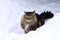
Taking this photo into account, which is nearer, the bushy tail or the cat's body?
the cat's body

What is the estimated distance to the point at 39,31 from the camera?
2.66 metres

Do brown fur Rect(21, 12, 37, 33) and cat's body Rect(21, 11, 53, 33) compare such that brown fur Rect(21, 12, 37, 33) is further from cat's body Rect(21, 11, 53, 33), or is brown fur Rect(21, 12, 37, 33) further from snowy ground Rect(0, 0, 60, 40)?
snowy ground Rect(0, 0, 60, 40)

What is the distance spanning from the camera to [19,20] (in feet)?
11.3

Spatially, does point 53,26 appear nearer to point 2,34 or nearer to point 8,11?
point 2,34

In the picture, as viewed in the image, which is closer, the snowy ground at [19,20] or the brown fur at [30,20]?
the snowy ground at [19,20]

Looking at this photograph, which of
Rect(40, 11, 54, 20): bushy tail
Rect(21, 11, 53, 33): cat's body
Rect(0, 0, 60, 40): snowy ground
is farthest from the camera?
Rect(40, 11, 54, 20): bushy tail

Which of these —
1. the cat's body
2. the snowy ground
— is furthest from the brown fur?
the snowy ground

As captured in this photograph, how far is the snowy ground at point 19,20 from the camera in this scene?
2.55m

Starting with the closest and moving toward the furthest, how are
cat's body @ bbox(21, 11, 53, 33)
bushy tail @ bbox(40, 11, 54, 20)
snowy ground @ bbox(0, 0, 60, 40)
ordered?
snowy ground @ bbox(0, 0, 60, 40), cat's body @ bbox(21, 11, 53, 33), bushy tail @ bbox(40, 11, 54, 20)

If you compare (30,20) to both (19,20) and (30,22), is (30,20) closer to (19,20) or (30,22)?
(30,22)

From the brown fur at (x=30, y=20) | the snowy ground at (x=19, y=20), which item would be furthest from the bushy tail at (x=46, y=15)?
the brown fur at (x=30, y=20)

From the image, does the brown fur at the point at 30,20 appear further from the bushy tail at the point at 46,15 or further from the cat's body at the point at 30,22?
the bushy tail at the point at 46,15

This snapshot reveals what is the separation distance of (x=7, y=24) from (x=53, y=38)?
3.57ft

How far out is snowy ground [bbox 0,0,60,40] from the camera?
2.55m
